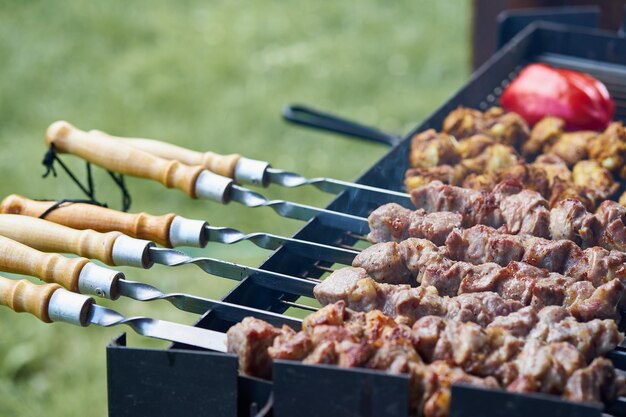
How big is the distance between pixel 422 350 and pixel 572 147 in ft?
6.01

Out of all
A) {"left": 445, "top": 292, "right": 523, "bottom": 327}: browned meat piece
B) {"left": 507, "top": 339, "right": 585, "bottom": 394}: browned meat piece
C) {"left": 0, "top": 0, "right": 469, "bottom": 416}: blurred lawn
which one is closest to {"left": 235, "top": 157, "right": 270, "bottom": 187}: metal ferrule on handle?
{"left": 445, "top": 292, "right": 523, "bottom": 327}: browned meat piece

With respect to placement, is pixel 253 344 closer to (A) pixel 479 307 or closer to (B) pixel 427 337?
(B) pixel 427 337

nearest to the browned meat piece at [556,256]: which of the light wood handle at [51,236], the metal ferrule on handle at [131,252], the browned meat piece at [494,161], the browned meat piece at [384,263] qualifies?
the browned meat piece at [384,263]

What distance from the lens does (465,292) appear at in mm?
2570

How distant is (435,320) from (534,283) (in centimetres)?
40

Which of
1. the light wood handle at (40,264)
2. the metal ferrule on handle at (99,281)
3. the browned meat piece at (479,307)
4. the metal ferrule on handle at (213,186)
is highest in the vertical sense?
the metal ferrule on handle at (213,186)

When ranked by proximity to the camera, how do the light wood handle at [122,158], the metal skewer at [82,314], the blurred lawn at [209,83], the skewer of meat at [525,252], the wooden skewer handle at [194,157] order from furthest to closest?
the blurred lawn at [209,83] → the wooden skewer handle at [194,157] → the light wood handle at [122,158] → the skewer of meat at [525,252] → the metal skewer at [82,314]

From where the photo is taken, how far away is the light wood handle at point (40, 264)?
2.54 m

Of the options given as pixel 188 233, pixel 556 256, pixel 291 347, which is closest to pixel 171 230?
pixel 188 233

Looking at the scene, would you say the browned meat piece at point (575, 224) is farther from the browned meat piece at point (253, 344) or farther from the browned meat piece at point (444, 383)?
the browned meat piece at point (253, 344)

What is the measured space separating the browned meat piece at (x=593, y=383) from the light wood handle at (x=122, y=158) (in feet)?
5.03

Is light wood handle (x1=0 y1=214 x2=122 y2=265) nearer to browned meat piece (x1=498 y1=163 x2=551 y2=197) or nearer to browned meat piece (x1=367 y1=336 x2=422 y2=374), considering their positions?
browned meat piece (x1=367 y1=336 x2=422 y2=374)

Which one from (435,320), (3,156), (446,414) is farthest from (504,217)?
(3,156)

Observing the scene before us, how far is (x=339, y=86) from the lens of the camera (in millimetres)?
8672
